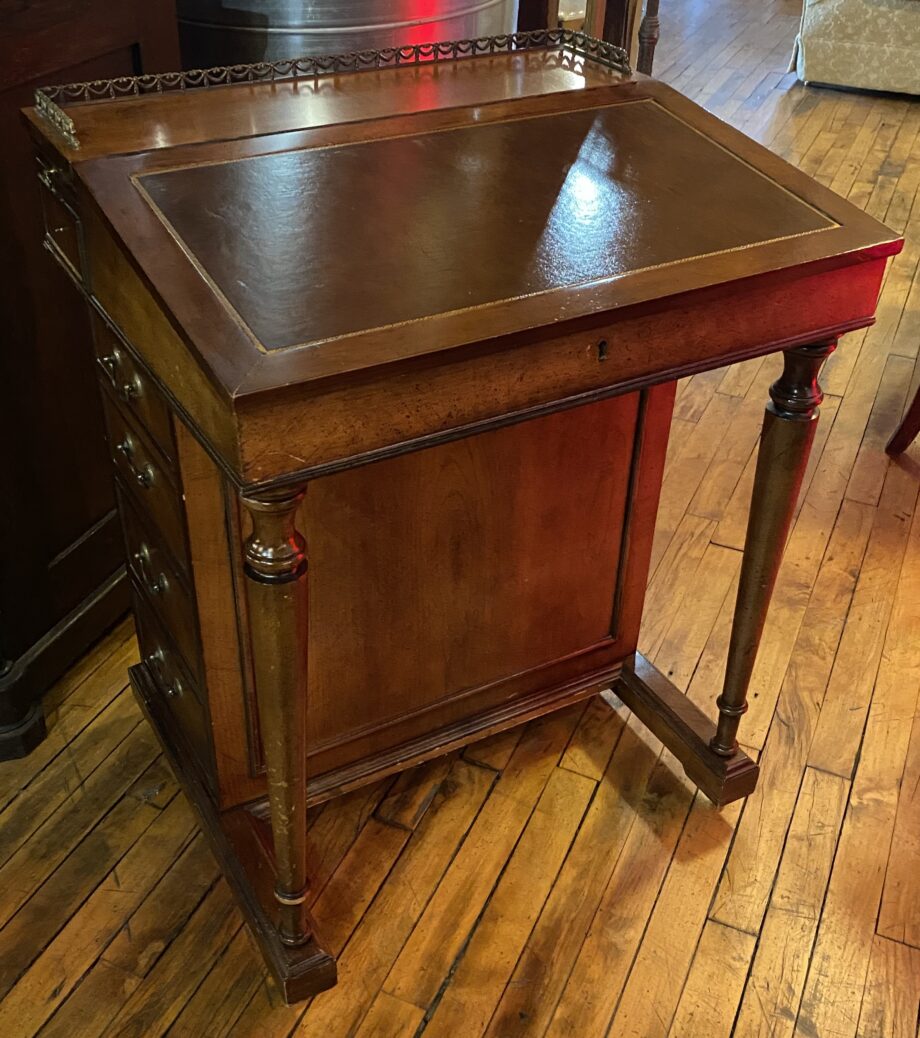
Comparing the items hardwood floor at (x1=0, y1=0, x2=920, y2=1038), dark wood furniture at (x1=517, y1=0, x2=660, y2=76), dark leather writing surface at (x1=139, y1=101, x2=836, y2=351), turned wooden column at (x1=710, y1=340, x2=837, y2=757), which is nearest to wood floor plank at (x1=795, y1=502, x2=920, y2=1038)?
hardwood floor at (x1=0, y1=0, x2=920, y2=1038)

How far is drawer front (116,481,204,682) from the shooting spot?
5.46 feet

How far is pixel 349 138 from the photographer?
1512mm

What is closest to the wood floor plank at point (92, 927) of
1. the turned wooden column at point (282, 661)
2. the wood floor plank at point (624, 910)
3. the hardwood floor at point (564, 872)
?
the hardwood floor at point (564, 872)

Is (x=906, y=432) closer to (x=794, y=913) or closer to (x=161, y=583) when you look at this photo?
(x=794, y=913)

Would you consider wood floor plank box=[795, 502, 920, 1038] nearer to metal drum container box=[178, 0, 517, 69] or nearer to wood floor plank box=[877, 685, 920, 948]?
wood floor plank box=[877, 685, 920, 948]

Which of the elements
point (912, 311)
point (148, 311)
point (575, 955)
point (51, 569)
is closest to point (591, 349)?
point (148, 311)

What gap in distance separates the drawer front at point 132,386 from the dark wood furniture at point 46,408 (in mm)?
306

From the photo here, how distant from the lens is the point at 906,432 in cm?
293

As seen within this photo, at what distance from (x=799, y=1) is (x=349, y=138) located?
6.49 meters

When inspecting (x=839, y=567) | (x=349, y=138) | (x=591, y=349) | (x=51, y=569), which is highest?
(x=349, y=138)

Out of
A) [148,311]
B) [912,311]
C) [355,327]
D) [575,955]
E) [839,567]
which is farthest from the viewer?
[912,311]

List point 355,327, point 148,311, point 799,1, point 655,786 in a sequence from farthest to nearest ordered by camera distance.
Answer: point 799,1 → point 655,786 → point 148,311 → point 355,327

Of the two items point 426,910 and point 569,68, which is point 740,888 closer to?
point 426,910

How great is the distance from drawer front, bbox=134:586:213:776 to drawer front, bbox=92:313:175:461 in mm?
425
